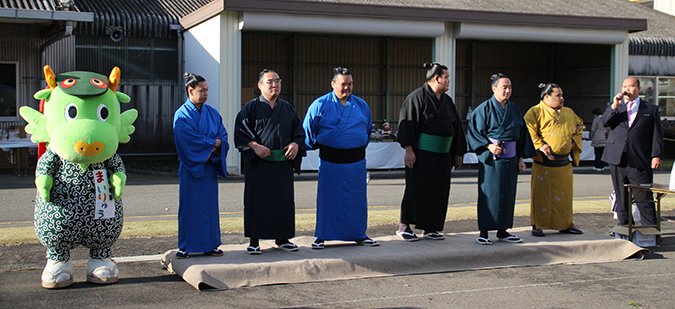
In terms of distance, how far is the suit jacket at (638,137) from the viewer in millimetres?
6660

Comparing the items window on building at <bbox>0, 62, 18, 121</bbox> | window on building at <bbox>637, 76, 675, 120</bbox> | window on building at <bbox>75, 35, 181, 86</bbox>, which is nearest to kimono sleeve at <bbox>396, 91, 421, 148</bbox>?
window on building at <bbox>75, 35, 181, 86</bbox>

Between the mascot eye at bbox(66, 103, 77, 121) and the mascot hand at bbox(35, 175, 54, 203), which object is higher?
the mascot eye at bbox(66, 103, 77, 121)

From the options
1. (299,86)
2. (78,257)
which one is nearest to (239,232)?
(78,257)

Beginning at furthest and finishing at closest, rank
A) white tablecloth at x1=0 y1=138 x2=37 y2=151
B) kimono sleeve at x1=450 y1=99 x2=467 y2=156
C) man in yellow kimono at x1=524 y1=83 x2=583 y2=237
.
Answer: white tablecloth at x1=0 y1=138 x2=37 y2=151
man in yellow kimono at x1=524 y1=83 x2=583 y2=237
kimono sleeve at x1=450 y1=99 x2=467 y2=156

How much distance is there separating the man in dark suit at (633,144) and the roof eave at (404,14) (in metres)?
8.59

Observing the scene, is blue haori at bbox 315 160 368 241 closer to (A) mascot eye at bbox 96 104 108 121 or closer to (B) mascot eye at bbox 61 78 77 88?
(A) mascot eye at bbox 96 104 108 121

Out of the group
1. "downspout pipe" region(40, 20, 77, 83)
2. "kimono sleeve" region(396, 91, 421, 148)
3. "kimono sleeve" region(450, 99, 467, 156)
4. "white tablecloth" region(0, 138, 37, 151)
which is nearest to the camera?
"kimono sleeve" region(396, 91, 421, 148)

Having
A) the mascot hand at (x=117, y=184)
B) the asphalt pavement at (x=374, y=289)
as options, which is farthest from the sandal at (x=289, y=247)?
the mascot hand at (x=117, y=184)

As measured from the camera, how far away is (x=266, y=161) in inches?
207

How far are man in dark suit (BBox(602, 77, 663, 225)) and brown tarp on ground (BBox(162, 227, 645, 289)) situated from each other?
88 centimetres

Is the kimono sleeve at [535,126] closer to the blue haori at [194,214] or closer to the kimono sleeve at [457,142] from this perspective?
the kimono sleeve at [457,142]

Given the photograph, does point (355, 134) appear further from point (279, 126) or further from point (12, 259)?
point (12, 259)

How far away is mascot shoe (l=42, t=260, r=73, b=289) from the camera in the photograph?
4535 mm

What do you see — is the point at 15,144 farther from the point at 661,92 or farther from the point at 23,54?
the point at 661,92
